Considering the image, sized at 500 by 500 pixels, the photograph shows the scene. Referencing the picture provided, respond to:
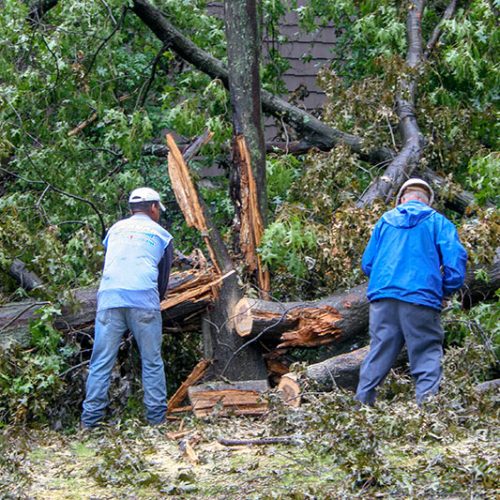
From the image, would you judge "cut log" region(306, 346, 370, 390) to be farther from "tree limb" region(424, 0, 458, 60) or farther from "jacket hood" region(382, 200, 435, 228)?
"tree limb" region(424, 0, 458, 60)

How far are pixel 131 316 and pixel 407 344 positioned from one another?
2.07m

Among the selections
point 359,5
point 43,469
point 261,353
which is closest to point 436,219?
point 261,353

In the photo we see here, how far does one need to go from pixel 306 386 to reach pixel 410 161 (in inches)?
110

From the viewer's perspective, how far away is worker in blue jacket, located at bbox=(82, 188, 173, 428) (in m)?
7.33

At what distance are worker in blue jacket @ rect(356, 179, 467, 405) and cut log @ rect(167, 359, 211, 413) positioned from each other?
6.36 feet

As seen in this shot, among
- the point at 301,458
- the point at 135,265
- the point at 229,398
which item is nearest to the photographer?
the point at 301,458

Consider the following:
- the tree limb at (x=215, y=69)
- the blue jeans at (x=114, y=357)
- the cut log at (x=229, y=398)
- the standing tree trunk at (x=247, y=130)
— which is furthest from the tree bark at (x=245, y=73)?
the blue jeans at (x=114, y=357)

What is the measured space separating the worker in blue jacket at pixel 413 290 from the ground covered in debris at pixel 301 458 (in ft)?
1.17

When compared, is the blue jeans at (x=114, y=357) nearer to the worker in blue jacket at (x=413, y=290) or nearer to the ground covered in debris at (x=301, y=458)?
the ground covered in debris at (x=301, y=458)

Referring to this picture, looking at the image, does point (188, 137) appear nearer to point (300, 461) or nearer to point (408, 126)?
point (408, 126)

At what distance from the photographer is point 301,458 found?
16.2ft

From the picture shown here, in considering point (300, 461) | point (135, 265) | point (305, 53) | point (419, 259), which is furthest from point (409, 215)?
point (305, 53)

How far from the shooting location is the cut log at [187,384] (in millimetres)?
8000

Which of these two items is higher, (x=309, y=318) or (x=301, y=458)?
(x=309, y=318)
